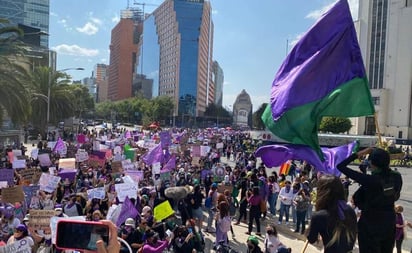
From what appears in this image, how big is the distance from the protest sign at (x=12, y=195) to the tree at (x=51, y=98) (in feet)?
113

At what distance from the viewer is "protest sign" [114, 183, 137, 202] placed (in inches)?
403

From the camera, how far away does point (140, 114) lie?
123250 millimetres

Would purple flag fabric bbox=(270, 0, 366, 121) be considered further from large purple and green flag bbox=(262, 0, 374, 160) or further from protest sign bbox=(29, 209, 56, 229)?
protest sign bbox=(29, 209, 56, 229)

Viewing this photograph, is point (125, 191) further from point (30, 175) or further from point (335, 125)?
point (335, 125)

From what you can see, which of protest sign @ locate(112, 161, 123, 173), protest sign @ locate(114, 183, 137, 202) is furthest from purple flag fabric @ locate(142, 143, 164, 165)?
protest sign @ locate(114, 183, 137, 202)

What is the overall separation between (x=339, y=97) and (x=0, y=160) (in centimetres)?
1907

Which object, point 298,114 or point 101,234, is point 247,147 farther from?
point 101,234

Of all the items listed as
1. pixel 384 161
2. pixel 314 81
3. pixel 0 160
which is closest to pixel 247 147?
pixel 0 160

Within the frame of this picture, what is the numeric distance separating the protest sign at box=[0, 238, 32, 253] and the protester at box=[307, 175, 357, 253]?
5.33m

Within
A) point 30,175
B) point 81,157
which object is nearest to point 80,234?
point 30,175

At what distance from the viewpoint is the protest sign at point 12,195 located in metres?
10.8

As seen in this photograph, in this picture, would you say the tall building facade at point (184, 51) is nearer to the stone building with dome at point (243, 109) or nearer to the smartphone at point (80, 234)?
the stone building with dome at point (243, 109)

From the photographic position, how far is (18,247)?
274 inches

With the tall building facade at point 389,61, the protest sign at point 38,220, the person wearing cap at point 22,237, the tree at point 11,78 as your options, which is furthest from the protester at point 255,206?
the tall building facade at point 389,61
